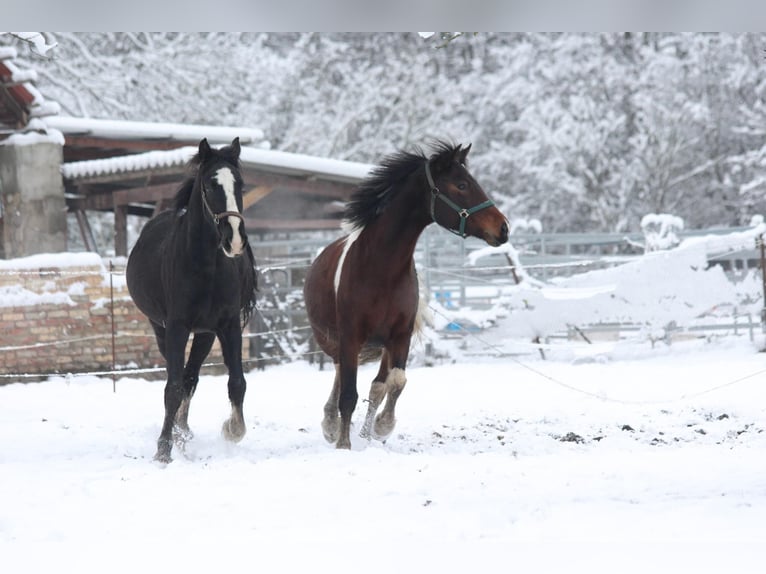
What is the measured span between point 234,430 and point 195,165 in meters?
1.77

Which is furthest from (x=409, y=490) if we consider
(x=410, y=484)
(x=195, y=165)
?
(x=195, y=165)

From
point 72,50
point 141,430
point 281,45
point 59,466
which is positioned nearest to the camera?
point 59,466

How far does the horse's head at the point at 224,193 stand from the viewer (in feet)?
18.9

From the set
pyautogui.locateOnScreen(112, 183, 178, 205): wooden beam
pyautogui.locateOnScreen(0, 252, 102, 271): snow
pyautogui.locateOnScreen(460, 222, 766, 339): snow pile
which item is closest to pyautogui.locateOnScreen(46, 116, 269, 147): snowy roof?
pyautogui.locateOnScreen(112, 183, 178, 205): wooden beam

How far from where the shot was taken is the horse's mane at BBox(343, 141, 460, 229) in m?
6.47

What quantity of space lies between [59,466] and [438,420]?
323 cm

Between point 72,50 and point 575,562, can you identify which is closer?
point 575,562

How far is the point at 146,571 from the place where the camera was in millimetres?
3516

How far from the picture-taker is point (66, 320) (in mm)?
12016

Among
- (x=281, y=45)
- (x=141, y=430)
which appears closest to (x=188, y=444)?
(x=141, y=430)

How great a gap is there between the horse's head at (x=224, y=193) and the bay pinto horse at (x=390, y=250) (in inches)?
35.7

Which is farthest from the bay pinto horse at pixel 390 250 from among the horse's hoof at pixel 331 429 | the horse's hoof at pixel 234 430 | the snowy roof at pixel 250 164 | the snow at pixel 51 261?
the snowy roof at pixel 250 164

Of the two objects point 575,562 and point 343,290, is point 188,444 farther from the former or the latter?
point 575,562

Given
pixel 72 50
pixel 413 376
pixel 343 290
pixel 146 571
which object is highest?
pixel 72 50
